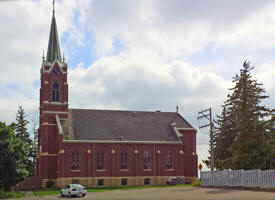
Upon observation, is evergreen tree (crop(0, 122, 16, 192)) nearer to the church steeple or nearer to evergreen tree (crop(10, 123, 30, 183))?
evergreen tree (crop(10, 123, 30, 183))

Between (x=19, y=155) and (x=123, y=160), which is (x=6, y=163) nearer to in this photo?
(x=19, y=155)

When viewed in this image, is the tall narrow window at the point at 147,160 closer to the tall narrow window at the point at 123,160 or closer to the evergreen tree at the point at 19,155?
the tall narrow window at the point at 123,160

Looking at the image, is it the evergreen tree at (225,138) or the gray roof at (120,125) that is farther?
the evergreen tree at (225,138)

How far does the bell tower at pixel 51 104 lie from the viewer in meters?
65.2

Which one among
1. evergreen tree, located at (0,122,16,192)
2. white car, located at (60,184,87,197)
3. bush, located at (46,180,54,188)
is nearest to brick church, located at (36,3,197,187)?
bush, located at (46,180,54,188)

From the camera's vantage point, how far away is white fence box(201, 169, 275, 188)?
128 feet

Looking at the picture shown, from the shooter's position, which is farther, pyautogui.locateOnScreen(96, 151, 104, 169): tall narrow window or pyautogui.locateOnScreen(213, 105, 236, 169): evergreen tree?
pyautogui.locateOnScreen(213, 105, 236, 169): evergreen tree

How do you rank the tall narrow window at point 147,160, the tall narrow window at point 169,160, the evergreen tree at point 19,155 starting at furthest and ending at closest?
the tall narrow window at point 169,160 < the tall narrow window at point 147,160 < the evergreen tree at point 19,155

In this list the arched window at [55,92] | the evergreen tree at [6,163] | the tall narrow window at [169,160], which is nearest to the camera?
the evergreen tree at [6,163]

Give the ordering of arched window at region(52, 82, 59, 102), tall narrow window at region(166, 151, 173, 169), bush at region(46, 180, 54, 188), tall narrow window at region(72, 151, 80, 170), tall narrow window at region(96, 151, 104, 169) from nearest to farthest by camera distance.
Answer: bush at region(46, 180, 54, 188) < tall narrow window at region(72, 151, 80, 170) < tall narrow window at region(96, 151, 104, 169) < arched window at region(52, 82, 59, 102) < tall narrow window at region(166, 151, 173, 169)

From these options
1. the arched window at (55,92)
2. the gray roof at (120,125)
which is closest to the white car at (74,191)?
the gray roof at (120,125)

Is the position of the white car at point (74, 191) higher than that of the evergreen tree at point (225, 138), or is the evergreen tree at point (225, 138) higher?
the evergreen tree at point (225, 138)

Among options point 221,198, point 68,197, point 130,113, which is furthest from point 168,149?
point 221,198

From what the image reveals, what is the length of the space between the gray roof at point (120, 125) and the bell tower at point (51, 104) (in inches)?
86.1
